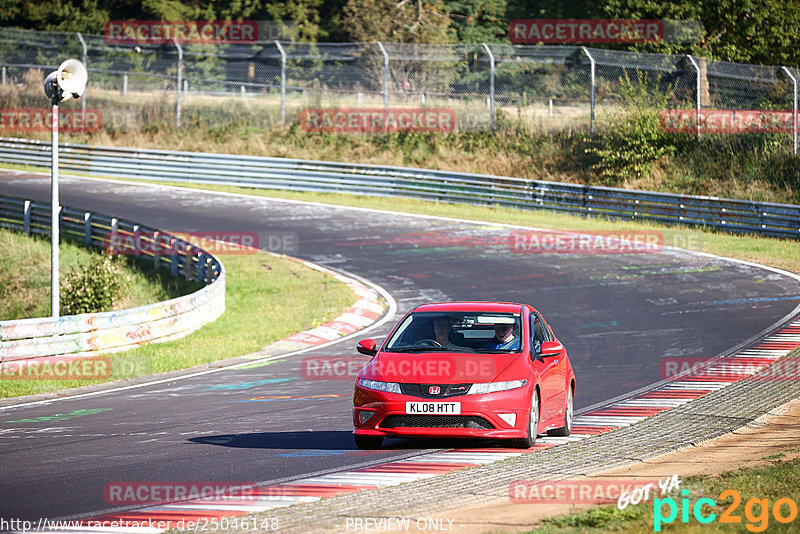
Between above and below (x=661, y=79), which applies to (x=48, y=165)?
below

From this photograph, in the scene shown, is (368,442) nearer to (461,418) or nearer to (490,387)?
(461,418)

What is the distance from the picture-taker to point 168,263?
1037 inches

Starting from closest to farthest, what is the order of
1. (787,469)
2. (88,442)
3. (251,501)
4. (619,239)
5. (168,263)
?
(251,501)
(787,469)
(88,442)
(168,263)
(619,239)

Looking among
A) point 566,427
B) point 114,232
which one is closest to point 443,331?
point 566,427

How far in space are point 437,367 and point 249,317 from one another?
11245 millimetres

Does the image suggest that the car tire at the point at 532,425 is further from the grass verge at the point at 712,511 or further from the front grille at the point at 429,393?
the grass verge at the point at 712,511

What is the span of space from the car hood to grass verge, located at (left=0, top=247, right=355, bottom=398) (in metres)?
6.15

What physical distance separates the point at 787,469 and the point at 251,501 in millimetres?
4167

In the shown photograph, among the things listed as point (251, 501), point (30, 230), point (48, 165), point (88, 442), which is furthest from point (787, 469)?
point (48, 165)

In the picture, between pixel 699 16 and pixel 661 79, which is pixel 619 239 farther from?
pixel 699 16

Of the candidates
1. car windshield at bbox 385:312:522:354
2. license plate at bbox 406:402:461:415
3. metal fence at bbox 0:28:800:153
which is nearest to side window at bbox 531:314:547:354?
car windshield at bbox 385:312:522:354

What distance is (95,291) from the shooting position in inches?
856

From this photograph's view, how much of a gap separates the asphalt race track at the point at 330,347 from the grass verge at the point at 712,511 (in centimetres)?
290

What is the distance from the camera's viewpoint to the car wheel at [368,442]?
10039mm
